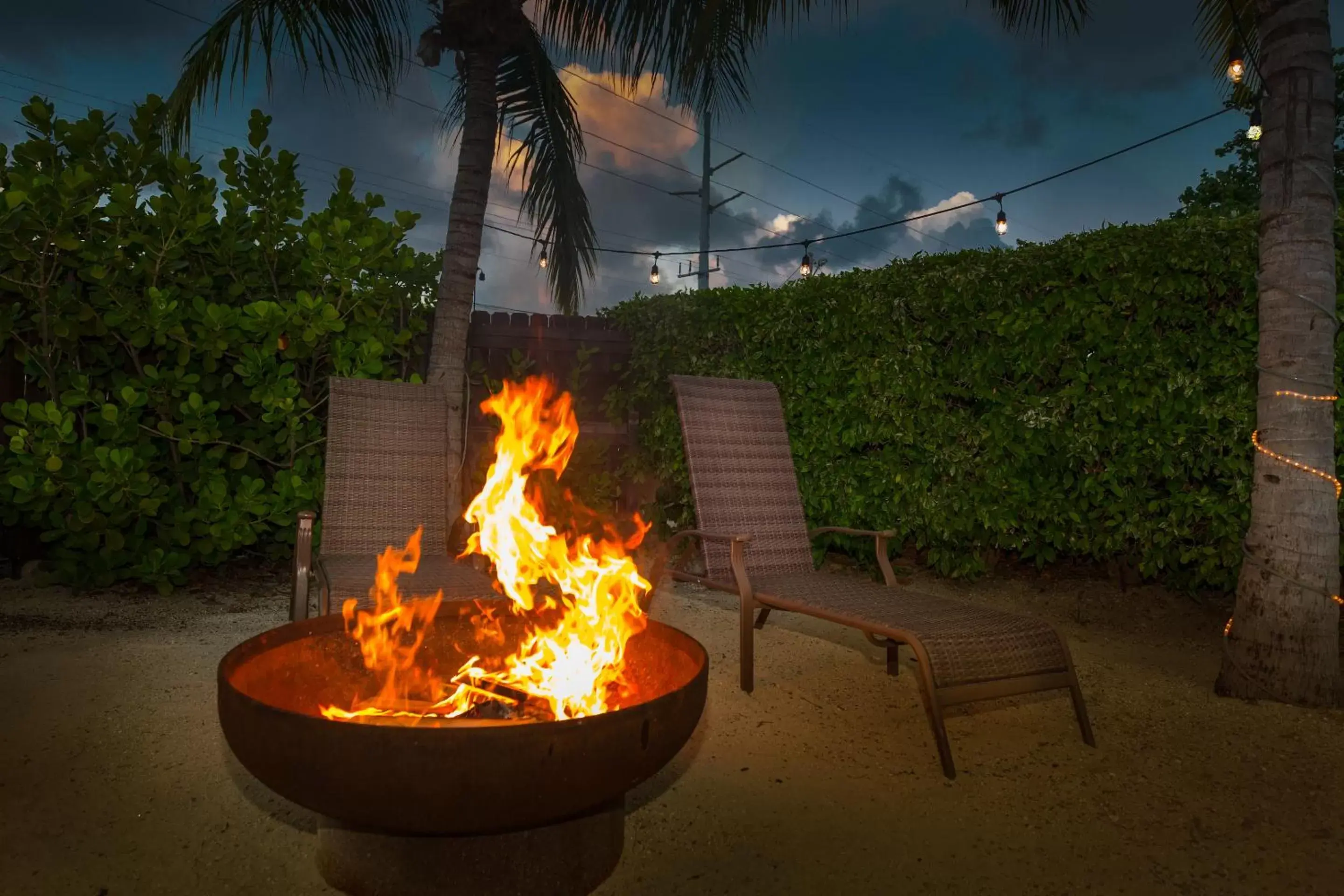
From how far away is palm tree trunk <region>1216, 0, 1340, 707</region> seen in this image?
3090mm

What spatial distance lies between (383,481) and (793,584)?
75.9 inches

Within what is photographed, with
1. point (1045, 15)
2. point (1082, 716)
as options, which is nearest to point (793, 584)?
point (1082, 716)

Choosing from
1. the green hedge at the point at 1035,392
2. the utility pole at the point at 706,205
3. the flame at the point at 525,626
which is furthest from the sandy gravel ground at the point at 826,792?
the utility pole at the point at 706,205

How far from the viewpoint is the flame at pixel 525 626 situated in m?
1.97

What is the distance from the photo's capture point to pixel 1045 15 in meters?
4.64

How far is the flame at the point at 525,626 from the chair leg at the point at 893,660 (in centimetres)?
129

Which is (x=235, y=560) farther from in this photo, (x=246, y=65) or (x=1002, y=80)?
(x=1002, y=80)

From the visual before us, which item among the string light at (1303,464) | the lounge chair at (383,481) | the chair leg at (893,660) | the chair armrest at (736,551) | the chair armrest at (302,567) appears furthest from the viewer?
the chair leg at (893,660)

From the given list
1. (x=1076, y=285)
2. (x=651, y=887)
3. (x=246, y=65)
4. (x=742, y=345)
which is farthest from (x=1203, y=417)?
(x=246, y=65)

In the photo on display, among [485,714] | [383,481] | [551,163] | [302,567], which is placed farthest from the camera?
[551,163]

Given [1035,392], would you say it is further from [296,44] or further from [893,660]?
[296,44]

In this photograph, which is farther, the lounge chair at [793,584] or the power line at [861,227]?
the power line at [861,227]

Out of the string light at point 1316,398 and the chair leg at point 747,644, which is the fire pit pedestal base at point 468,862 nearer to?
the chair leg at point 747,644

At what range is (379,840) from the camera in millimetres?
1722
